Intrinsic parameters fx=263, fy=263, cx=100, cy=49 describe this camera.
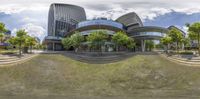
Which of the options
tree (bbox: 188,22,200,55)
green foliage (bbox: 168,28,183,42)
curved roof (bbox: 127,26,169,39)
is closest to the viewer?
tree (bbox: 188,22,200,55)

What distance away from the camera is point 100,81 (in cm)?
3950

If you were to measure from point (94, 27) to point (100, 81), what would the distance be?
92512mm

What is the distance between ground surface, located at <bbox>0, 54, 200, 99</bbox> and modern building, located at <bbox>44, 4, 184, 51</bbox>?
75.6m

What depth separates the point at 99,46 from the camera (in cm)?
8931

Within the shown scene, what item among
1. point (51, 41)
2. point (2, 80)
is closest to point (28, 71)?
point (2, 80)

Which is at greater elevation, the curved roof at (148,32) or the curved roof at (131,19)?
the curved roof at (131,19)

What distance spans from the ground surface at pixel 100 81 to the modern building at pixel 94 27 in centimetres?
7564

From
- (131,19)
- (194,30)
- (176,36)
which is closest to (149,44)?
(131,19)

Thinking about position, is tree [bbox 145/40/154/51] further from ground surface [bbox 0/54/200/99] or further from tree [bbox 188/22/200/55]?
ground surface [bbox 0/54/200/99]

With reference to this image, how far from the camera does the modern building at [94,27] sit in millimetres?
131875

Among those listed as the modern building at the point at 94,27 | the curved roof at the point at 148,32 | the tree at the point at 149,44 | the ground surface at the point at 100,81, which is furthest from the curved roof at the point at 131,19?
the ground surface at the point at 100,81

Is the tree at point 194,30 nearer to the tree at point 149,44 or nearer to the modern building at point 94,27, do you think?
the modern building at point 94,27

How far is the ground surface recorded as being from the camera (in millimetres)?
33031

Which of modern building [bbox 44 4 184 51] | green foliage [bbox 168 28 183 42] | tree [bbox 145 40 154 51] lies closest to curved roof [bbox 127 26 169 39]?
modern building [bbox 44 4 184 51]
